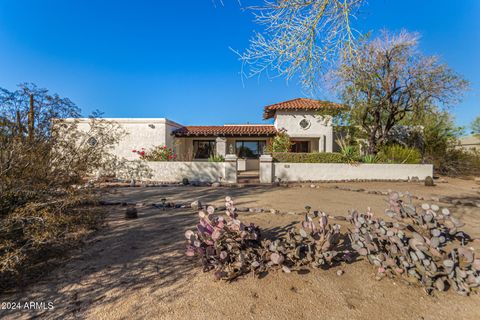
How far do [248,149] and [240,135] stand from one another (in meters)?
2.05

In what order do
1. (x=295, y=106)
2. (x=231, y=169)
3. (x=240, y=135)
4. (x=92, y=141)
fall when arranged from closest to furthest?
(x=92, y=141), (x=231, y=169), (x=295, y=106), (x=240, y=135)

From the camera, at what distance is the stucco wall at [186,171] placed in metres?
11.3

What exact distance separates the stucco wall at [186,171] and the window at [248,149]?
6.73 meters

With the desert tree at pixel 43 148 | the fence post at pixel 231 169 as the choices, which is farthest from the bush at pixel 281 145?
the desert tree at pixel 43 148

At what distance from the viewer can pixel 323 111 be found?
1438 cm

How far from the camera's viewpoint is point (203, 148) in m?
17.9

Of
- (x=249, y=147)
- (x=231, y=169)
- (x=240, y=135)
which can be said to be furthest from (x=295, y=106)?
(x=231, y=169)

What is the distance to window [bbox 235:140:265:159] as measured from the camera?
58.5ft

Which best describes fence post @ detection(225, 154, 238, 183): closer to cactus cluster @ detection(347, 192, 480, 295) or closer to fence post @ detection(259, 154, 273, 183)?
fence post @ detection(259, 154, 273, 183)

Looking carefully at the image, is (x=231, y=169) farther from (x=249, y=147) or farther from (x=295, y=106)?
(x=295, y=106)

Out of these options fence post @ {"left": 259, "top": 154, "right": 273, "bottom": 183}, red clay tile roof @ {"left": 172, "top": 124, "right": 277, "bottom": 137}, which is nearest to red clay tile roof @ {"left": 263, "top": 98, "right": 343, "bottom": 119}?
red clay tile roof @ {"left": 172, "top": 124, "right": 277, "bottom": 137}

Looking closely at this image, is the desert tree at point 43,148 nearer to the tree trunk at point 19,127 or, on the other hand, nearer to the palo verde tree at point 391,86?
the tree trunk at point 19,127

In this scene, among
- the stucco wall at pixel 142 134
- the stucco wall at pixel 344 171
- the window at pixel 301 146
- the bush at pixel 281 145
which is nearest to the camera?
the stucco wall at pixel 344 171

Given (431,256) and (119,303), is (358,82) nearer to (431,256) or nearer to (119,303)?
(431,256)
